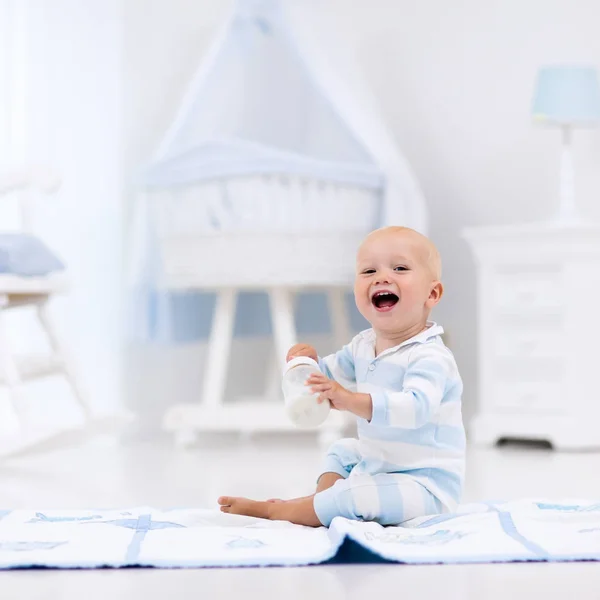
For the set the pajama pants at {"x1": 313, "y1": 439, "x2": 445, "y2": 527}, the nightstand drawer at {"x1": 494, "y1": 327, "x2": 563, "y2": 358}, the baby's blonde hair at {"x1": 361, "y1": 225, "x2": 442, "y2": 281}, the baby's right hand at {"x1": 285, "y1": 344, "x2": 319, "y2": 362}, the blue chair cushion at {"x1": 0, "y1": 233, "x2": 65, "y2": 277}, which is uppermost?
the baby's blonde hair at {"x1": 361, "y1": 225, "x2": 442, "y2": 281}

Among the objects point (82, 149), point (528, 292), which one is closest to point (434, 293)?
point (528, 292)

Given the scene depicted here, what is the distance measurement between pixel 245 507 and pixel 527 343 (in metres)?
1.55

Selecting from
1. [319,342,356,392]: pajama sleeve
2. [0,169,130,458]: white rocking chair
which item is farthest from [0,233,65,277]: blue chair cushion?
[319,342,356,392]: pajama sleeve

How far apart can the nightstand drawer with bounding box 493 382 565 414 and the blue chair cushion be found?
1.22 metres

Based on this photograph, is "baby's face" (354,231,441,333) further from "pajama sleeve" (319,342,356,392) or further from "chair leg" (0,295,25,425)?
"chair leg" (0,295,25,425)

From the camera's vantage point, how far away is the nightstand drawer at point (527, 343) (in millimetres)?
2848

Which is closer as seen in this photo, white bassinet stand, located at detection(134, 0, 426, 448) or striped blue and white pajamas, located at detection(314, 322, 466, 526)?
striped blue and white pajamas, located at detection(314, 322, 466, 526)

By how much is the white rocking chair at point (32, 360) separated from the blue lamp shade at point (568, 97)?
131cm

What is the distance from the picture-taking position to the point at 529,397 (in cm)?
287

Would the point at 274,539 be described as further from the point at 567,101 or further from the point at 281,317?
the point at 567,101

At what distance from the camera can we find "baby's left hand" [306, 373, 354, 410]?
1.32 metres

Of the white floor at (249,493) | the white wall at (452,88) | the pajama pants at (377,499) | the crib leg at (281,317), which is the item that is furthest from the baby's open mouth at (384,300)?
the white wall at (452,88)

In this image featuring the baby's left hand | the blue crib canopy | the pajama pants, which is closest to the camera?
the baby's left hand

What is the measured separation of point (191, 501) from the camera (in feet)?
6.12
